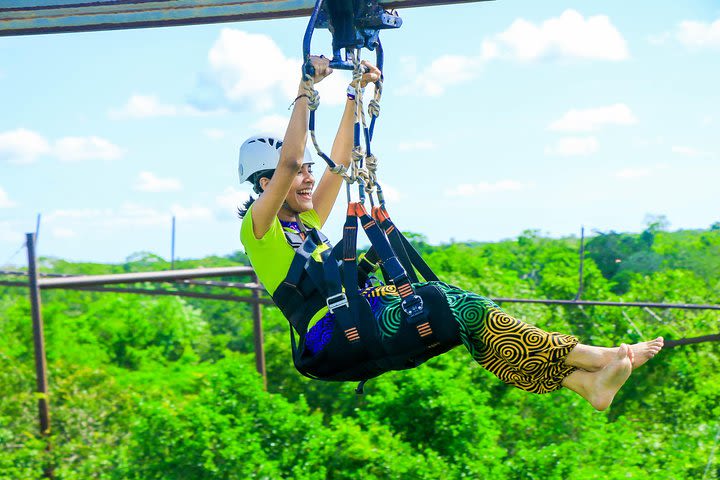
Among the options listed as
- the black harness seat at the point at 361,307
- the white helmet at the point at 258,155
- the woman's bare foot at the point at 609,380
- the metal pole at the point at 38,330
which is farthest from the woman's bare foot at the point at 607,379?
the metal pole at the point at 38,330

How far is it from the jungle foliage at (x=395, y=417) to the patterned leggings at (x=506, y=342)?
5814 millimetres

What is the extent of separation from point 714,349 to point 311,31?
12.9 meters

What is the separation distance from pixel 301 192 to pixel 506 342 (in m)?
0.92

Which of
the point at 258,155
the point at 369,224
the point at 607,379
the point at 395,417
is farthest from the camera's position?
the point at 395,417

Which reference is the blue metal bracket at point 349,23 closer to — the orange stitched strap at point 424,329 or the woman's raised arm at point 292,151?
the woman's raised arm at point 292,151

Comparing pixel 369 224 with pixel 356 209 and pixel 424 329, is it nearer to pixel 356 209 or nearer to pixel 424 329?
pixel 356 209

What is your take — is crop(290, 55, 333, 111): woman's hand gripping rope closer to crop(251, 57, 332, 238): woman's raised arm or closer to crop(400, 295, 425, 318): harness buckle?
crop(251, 57, 332, 238): woman's raised arm

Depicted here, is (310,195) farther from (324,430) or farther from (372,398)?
(372,398)

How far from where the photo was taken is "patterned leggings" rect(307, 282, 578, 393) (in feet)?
8.39

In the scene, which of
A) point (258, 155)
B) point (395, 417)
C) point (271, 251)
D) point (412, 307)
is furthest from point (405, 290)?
point (395, 417)

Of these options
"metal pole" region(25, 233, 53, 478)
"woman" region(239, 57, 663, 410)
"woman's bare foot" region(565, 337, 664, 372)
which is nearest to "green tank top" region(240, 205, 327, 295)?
"woman" region(239, 57, 663, 410)

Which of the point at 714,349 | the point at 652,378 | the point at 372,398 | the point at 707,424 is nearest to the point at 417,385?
the point at 372,398

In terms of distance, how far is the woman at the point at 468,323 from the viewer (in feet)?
8.36

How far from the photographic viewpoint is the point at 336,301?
263 centimetres
